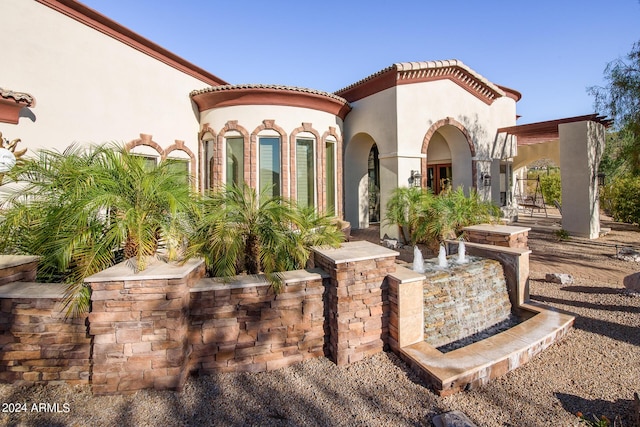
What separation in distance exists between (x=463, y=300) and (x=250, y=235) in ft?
11.2

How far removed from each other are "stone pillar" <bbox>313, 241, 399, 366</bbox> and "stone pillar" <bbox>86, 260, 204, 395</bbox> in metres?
1.74

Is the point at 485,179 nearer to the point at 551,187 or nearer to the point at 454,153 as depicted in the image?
the point at 454,153

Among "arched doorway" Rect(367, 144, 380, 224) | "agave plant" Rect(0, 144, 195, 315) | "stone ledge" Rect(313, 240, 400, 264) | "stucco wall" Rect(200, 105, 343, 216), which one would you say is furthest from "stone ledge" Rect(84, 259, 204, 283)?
Answer: "arched doorway" Rect(367, 144, 380, 224)

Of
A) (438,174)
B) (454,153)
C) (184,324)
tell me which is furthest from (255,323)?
(438,174)

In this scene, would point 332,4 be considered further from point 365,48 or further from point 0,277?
point 0,277

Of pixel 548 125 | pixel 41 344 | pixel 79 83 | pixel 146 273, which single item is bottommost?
pixel 41 344

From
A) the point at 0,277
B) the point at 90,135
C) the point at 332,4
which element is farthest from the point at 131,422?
the point at 332,4

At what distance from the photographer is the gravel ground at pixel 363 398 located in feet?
9.95

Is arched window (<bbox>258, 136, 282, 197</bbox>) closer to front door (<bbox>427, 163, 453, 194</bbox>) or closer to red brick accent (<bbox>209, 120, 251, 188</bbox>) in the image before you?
red brick accent (<bbox>209, 120, 251, 188</bbox>)

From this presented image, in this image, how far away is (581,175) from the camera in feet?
41.0

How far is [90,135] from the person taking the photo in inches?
326

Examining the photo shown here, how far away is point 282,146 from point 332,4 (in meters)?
4.94

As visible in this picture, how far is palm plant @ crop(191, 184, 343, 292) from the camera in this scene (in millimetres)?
4219

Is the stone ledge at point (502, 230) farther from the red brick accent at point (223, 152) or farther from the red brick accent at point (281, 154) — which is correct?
the red brick accent at point (223, 152)
